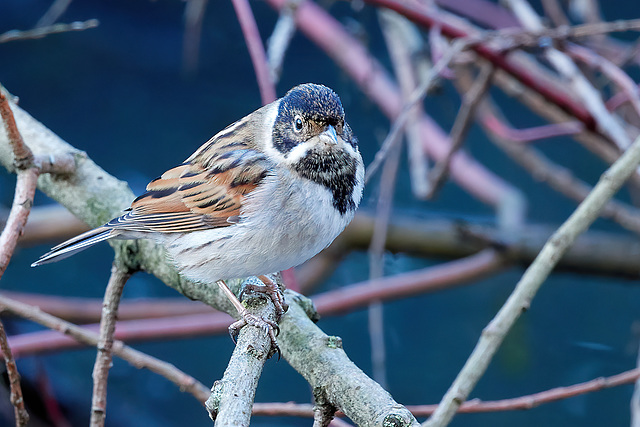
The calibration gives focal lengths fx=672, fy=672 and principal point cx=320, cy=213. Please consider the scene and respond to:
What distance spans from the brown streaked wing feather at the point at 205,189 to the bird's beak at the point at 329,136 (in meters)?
0.26

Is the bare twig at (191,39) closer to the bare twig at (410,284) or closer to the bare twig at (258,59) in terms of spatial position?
the bare twig at (258,59)

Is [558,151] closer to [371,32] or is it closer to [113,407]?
[371,32]

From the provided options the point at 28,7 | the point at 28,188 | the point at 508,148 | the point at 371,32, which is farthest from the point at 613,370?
the point at 28,7

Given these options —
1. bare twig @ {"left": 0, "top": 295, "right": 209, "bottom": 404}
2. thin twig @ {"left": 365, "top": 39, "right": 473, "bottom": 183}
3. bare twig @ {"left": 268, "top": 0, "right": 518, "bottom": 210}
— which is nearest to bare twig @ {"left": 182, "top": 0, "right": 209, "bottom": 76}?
bare twig @ {"left": 268, "top": 0, "right": 518, "bottom": 210}

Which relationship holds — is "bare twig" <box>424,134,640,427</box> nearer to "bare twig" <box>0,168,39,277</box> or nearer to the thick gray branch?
the thick gray branch

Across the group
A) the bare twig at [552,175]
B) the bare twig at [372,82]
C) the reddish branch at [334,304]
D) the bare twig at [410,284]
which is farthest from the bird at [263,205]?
the bare twig at [372,82]

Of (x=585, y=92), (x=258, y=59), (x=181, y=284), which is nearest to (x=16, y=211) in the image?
(x=181, y=284)

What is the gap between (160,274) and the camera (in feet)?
9.03

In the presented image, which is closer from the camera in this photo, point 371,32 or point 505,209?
point 505,209

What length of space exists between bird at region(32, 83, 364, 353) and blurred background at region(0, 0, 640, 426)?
2321 mm

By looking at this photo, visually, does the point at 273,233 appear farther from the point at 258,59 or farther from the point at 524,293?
the point at 524,293

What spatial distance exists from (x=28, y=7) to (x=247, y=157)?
3.37m

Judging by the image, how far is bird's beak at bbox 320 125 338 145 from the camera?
8.26ft

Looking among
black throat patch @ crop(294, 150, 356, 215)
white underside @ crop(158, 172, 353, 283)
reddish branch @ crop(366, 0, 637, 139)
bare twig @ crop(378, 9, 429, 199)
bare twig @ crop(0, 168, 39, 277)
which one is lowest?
bare twig @ crop(0, 168, 39, 277)
